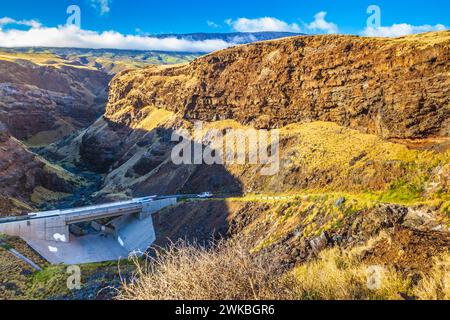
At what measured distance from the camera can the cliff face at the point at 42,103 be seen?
389ft

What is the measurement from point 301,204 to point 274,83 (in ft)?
90.9

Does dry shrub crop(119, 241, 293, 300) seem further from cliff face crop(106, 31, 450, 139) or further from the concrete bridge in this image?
cliff face crop(106, 31, 450, 139)

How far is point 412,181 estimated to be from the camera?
112 ft

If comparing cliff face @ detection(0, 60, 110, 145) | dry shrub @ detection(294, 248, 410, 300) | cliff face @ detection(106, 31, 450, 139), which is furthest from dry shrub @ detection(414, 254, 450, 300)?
cliff face @ detection(0, 60, 110, 145)

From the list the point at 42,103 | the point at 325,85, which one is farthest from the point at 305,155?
the point at 42,103

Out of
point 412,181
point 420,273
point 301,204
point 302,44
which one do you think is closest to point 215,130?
point 302,44

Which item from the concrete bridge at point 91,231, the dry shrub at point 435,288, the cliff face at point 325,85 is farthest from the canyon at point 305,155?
the concrete bridge at point 91,231

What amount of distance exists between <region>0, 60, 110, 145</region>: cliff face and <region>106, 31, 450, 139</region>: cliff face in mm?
56134

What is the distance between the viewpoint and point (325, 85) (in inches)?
2083

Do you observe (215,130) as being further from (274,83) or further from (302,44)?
(302,44)

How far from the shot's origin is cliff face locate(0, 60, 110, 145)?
118 meters

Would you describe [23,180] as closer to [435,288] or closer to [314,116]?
[314,116]

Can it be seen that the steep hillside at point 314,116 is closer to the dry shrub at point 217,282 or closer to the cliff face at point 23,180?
the cliff face at point 23,180

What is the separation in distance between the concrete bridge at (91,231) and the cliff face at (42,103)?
253 feet
